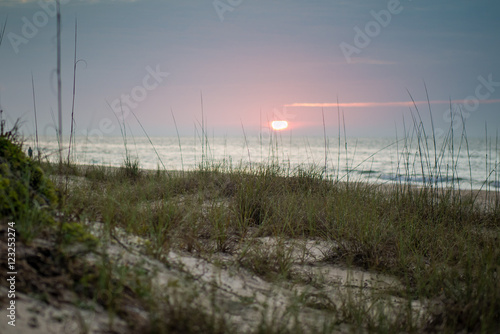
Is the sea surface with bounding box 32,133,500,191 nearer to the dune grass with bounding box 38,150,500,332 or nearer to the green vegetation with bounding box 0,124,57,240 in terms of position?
the green vegetation with bounding box 0,124,57,240

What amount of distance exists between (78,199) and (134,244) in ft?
3.26

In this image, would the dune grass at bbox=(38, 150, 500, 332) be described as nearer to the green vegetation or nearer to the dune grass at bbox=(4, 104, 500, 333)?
the dune grass at bbox=(4, 104, 500, 333)

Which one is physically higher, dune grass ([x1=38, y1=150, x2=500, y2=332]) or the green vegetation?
the green vegetation

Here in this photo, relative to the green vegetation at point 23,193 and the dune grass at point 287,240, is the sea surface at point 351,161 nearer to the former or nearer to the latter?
the green vegetation at point 23,193

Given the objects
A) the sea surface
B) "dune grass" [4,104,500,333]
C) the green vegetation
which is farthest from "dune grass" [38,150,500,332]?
the sea surface

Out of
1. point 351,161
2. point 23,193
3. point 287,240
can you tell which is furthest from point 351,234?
point 351,161

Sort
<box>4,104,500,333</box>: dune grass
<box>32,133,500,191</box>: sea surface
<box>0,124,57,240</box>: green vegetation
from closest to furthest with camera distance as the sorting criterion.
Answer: <box>4,104,500,333</box>: dune grass
<box>0,124,57,240</box>: green vegetation
<box>32,133,500,191</box>: sea surface

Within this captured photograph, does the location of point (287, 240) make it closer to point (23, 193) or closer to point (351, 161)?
point (23, 193)

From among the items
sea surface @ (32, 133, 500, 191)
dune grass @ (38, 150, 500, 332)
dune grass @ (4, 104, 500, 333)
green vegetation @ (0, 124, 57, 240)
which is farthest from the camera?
sea surface @ (32, 133, 500, 191)

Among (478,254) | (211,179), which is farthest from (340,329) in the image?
(211,179)

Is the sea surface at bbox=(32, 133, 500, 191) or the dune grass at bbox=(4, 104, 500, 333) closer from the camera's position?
the dune grass at bbox=(4, 104, 500, 333)

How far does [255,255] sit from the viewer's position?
2488mm

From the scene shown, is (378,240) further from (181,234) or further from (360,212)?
(181,234)

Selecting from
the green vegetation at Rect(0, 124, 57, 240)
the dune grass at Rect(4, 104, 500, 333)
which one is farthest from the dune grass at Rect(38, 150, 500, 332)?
the green vegetation at Rect(0, 124, 57, 240)
